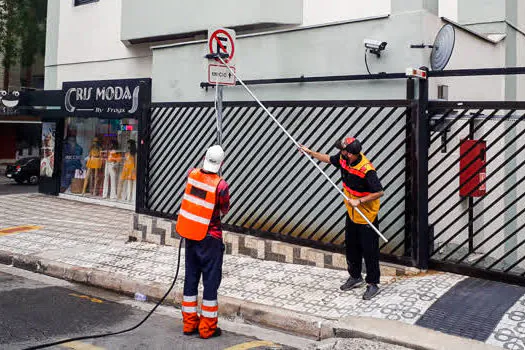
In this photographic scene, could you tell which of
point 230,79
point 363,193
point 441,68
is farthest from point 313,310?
point 441,68

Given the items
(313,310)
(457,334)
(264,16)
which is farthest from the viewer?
(264,16)

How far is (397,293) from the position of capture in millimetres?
6512

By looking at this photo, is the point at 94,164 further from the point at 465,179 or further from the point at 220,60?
the point at 465,179

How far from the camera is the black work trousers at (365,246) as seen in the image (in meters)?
6.52

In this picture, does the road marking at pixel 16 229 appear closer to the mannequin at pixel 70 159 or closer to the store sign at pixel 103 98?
the store sign at pixel 103 98

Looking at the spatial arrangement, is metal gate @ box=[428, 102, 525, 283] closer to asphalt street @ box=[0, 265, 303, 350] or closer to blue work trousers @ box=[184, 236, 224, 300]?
asphalt street @ box=[0, 265, 303, 350]

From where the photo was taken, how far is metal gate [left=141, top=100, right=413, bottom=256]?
7.55 m

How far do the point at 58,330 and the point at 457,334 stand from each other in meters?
3.95

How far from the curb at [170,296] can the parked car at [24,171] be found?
53.6 feet

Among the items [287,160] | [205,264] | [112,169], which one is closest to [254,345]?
[205,264]

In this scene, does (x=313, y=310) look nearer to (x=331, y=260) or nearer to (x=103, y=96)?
(x=331, y=260)

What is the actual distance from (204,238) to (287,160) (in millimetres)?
3086

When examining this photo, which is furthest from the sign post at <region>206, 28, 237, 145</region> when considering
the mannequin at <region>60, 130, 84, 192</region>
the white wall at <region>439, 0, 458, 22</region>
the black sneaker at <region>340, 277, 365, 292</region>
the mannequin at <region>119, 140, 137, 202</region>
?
the mannequin at <region>60, 130, 84, 192</region>

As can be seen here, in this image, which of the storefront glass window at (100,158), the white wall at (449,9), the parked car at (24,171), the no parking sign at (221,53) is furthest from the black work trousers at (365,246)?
the parked car at (24,171)
